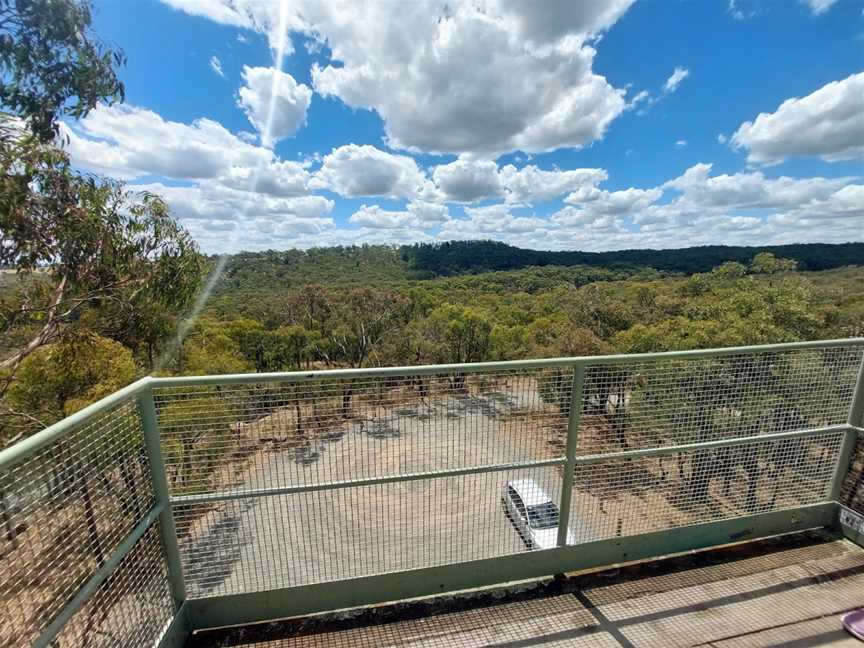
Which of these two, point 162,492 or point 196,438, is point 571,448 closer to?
point 196,438

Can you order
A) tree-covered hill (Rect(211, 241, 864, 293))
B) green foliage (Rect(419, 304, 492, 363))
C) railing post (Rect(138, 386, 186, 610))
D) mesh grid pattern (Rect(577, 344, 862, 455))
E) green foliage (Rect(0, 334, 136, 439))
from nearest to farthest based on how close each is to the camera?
railing post (Rect(138, 386, 186, 610)) → mesh grid pattern (Rect(577, 344, 862, 455)) → green foliage (Rect(0, 334, 136, 439)) → green foliage (Rect(419, 304, 492, 363)) → tree-covered hill (Rect(211, 241, 864, 293))

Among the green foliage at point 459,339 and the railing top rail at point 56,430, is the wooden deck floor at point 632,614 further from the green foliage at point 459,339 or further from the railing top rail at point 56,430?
the green foliage at point 459,339

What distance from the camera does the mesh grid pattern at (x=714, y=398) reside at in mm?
2271

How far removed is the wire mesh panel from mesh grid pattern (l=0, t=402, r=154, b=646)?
22cm

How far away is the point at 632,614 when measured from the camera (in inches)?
83.5

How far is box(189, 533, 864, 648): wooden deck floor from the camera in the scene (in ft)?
6.50

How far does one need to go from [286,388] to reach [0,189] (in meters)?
3.61

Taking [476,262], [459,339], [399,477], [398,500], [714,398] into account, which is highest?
[714,398]

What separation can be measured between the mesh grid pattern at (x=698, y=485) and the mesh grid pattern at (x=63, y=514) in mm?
2132

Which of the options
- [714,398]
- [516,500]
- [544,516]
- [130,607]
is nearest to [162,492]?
[130,607]

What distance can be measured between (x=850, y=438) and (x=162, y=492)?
397cm

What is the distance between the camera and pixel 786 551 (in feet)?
8.50

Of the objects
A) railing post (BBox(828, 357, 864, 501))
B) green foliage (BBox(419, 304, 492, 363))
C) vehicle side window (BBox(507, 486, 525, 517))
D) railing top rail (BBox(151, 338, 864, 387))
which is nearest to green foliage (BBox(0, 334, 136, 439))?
railing top rail (BBox(151, 338, 864, 387))

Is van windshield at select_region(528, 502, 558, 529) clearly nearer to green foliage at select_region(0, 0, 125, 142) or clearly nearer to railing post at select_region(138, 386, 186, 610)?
railing post at select_region(138, 386, 186, 610)
